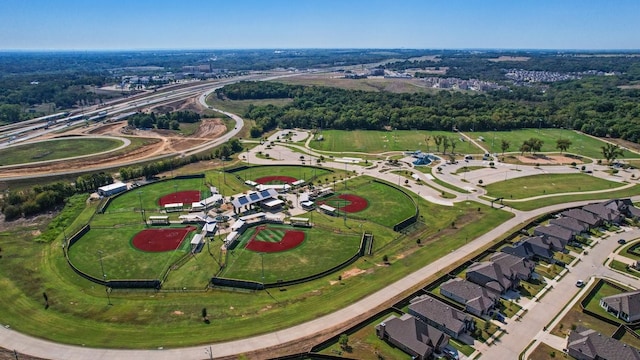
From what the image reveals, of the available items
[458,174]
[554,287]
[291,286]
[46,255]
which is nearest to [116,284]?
[46,255]

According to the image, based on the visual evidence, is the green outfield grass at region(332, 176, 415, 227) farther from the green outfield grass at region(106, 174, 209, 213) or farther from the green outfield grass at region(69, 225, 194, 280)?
the green outfield grass at region(69, 225, 194, 280)

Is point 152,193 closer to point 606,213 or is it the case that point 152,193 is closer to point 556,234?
point 556,234

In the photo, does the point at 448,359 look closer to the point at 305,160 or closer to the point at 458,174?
the point at 458,174

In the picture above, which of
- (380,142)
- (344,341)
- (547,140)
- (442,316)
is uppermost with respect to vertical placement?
(547,140)

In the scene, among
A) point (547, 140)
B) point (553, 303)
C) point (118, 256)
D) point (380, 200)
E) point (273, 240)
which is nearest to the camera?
point (553, 303)

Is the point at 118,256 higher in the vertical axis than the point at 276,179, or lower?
lower

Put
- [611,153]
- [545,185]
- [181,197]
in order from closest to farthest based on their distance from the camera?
[181,197]
[545,185]
[611,153]

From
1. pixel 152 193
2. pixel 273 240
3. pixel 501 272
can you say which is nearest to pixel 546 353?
pixel 501 272
